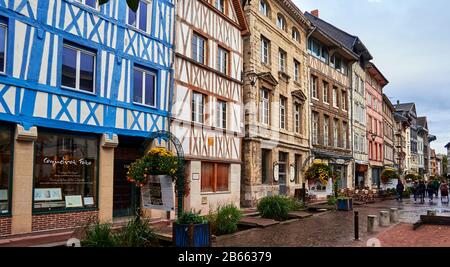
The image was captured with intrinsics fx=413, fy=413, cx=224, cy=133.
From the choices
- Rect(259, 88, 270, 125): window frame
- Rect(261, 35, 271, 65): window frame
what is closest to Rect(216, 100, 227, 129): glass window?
Rect(259, 88, 270, 125): window frame

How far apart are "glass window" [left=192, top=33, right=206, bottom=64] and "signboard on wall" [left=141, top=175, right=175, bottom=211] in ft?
24.2

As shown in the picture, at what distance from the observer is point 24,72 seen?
9.51 m

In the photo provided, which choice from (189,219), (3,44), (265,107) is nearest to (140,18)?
(3,44)

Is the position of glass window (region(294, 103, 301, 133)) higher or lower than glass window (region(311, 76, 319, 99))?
lower

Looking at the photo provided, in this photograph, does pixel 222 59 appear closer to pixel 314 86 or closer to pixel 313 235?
pixel 313 235

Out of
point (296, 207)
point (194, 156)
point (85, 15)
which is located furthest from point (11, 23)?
point (296, 207)

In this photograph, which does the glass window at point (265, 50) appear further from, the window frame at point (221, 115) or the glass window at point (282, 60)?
the window frame at point (221, 115)

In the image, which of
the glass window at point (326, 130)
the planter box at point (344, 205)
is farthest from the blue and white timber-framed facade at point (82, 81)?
the glass window at point (326, 130)

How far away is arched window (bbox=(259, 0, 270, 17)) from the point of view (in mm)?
19625

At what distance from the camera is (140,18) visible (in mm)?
13023

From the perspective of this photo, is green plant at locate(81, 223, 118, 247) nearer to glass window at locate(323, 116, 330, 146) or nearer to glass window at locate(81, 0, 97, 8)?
glass window at locate(81, 0, 97, 8)

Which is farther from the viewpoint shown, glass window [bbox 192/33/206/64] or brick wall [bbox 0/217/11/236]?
glass window [bbox 192/33/206/64]

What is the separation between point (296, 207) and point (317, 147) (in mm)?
9868
